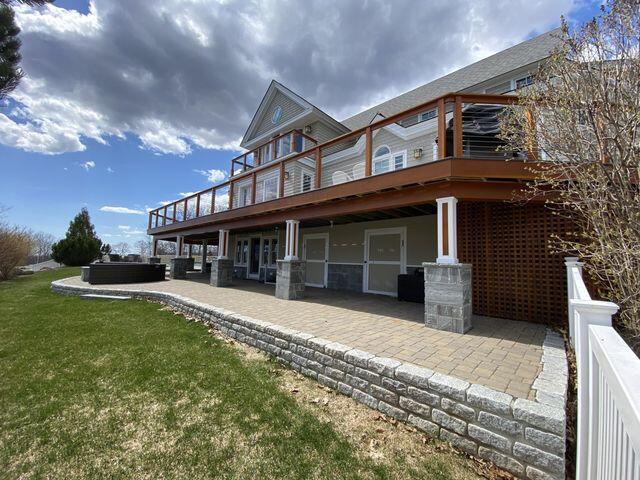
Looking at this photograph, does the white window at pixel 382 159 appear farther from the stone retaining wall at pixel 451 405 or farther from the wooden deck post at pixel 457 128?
the stone retaining wall at pixel 451 405

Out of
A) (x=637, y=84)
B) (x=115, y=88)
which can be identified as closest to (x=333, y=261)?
(x=637, y=84)

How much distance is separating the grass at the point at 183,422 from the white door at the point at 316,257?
662cm

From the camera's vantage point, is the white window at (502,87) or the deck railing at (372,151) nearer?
the deck railing at (372,151)

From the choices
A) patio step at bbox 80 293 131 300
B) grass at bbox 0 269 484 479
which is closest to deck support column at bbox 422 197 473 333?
grass at bbox 0 269 484 479

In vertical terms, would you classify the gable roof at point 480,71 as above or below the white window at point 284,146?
above

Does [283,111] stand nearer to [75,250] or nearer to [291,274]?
[291,274]

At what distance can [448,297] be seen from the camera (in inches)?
177

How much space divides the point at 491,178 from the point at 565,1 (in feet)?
9.40

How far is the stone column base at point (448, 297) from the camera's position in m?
4.39

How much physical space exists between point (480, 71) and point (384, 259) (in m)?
8.91

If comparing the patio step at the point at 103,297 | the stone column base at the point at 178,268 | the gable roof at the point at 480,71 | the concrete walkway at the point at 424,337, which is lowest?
the patio step at the point at 103,297

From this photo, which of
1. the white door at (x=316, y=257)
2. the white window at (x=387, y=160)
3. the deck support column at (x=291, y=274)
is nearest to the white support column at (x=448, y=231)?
the deck support column at (x=291, y=274)

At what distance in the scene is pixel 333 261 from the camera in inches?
418

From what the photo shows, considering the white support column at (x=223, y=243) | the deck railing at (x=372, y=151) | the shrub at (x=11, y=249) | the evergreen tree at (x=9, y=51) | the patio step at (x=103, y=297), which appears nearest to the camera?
the deck railing at (x=372, y=151)
